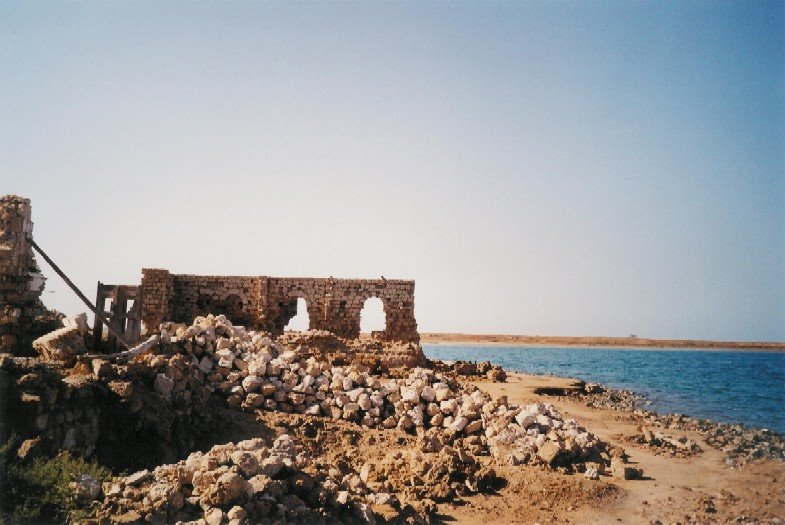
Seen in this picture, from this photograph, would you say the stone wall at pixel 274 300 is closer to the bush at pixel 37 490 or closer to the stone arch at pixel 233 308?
the stone arch at pixel 233 308

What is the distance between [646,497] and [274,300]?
15.0m

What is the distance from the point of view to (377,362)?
16938 mm

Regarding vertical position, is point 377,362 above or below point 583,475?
above

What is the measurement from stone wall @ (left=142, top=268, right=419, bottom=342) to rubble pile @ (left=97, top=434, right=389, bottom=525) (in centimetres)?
1363

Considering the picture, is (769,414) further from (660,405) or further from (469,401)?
(469,401)

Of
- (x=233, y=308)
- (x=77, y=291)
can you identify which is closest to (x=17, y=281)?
(x=77, y=291)

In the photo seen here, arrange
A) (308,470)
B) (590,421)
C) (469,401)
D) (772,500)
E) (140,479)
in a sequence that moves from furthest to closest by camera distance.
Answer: (590,421)
(469,401)
(772,500)
(308,470)
(140,479)

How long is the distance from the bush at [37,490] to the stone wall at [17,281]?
137 inches

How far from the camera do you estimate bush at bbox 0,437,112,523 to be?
4992 mm

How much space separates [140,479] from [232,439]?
12.8 feet

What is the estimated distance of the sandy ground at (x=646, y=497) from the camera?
25.8 feet

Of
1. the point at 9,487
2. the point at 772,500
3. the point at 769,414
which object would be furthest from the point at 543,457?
the point at 769,414

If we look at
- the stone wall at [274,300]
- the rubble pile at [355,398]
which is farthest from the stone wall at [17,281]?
the stone wall at [274,300]

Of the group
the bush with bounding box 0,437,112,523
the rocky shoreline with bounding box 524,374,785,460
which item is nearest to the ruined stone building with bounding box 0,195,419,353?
the rocky shoreline with bounding box 524,374,785,460
